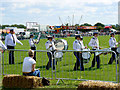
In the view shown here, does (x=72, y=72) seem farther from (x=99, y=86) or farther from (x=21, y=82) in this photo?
(x=99, y=86)

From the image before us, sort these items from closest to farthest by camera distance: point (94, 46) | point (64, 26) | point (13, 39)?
point (94, 46), point (13, 39), point (64, 26)

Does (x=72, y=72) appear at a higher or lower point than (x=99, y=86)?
lower

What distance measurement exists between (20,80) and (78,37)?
4.14m

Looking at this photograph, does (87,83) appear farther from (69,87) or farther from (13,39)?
(13,39)

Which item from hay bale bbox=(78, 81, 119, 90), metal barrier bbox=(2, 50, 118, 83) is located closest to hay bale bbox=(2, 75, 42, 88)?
metal barrier bbox=(2, 50, 118, 83)

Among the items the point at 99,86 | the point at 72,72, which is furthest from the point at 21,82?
the point at 72,72

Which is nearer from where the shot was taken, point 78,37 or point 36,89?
point 36,89

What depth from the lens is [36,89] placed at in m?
7.10

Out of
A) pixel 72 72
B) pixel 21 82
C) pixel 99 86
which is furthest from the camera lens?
pixel 72 72

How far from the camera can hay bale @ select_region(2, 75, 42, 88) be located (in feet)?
23.4

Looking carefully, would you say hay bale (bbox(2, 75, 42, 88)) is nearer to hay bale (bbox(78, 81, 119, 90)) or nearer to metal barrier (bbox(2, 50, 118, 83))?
metal barrier (bbox(2, 50, 118, 83))

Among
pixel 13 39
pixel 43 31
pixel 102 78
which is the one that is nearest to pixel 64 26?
pixel 43 31

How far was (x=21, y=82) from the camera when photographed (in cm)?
724

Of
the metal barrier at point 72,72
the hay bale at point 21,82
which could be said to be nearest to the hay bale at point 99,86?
the metal barrier at point 72,72
